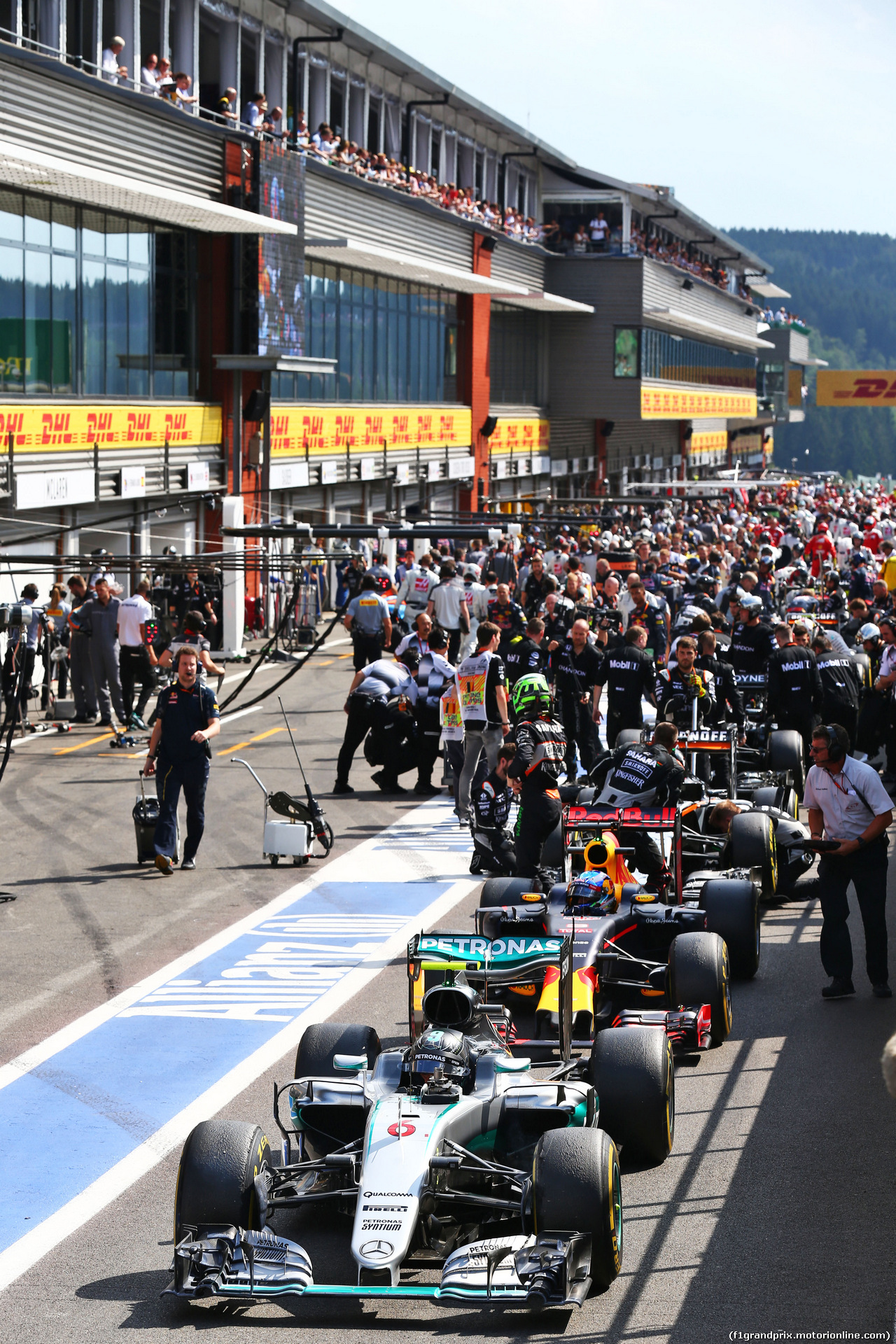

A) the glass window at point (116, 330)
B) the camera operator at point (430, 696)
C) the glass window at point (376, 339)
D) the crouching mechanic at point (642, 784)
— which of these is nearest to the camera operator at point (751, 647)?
the camera operator at point (430, 696)

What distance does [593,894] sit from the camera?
10.2 metres

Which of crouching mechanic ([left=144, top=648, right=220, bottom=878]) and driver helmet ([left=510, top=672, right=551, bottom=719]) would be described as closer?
crouching mechanic ([left=144, top=648, right=220, bottom=878])

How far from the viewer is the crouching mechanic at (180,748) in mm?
13930

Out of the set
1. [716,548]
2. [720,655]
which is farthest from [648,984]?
[716,548]

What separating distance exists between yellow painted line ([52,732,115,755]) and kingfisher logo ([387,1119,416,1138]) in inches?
538

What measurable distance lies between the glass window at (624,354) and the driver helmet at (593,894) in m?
48.6

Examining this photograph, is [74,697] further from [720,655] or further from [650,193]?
[650,193]

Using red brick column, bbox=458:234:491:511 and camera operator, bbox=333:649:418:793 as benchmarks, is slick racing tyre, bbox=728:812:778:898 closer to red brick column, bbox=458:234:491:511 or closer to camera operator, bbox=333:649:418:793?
camera operator, bbox=333:649:418:793

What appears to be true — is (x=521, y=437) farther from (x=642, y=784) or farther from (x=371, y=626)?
(x=642, y=784)

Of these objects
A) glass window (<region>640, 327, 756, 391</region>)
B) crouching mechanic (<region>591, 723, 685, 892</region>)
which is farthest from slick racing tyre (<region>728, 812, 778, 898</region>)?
glass window (<region>640, 327, 756, 391</region>)

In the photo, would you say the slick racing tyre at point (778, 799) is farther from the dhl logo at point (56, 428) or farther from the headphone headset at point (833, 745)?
the dhl logo at point (56, 428)

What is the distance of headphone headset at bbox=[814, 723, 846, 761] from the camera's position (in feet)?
35.7

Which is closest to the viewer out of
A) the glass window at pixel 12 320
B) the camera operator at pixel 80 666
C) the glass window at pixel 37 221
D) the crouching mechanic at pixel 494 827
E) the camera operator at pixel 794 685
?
the crouching mechanic at pixel 494 827

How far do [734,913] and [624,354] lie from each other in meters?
48.4
